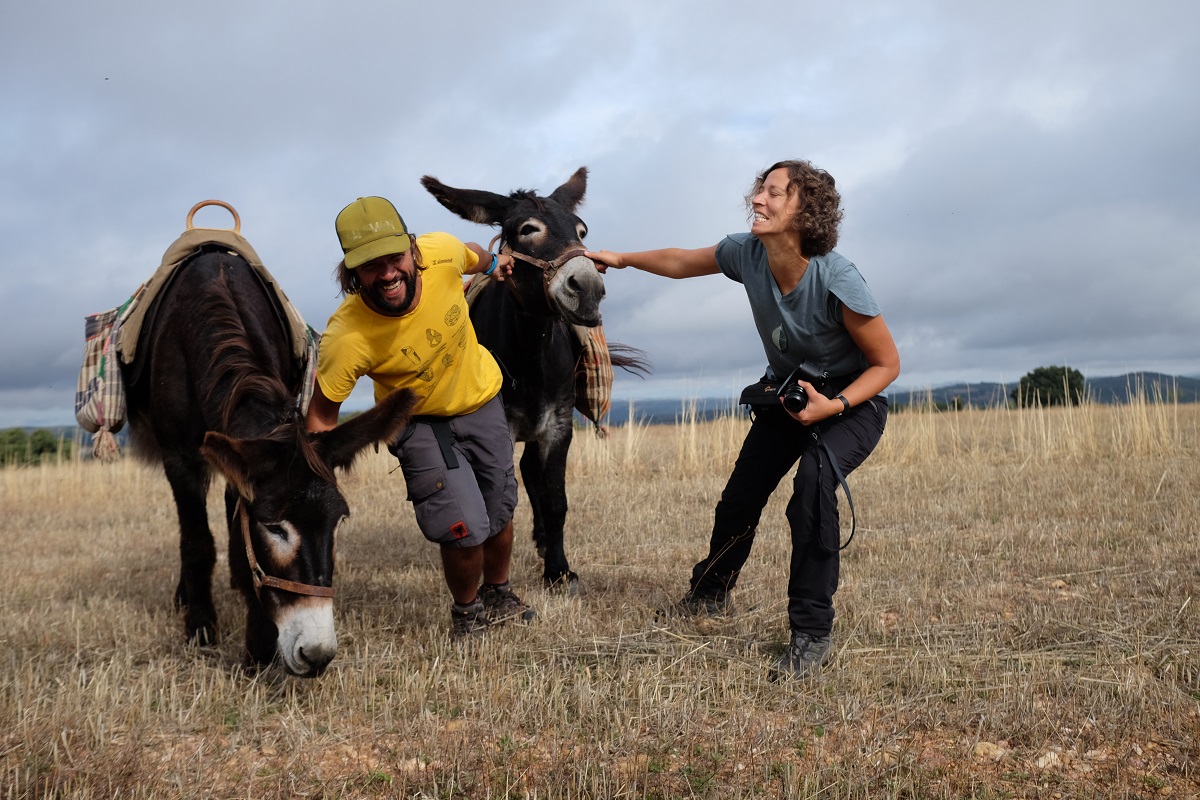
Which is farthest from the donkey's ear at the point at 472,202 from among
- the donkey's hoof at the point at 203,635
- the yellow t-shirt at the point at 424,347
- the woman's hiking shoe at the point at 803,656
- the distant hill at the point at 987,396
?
the distant hill at the point at 987,396

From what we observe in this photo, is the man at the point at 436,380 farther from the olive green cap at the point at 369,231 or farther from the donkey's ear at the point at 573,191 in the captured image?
the donkey's ear at the point at 573,191

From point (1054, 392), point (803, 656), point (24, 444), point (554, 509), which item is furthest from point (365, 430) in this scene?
point (24, 444)

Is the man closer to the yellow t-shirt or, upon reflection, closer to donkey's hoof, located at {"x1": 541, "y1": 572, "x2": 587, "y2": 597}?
the yellow t-shirt

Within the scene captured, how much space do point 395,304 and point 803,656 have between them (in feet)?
7.21

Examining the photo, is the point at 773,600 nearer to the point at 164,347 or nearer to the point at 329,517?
the point at 329,517

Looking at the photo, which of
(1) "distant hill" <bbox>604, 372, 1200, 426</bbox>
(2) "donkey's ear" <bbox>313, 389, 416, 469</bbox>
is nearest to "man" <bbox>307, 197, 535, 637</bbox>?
(2) "donkey's ear" <bbox>313, 389, 416, 469</bbox>

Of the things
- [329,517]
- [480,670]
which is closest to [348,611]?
[480,670]

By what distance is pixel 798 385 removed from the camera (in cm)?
355

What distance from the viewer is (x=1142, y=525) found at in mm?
6137

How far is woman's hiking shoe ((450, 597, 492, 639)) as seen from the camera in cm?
412

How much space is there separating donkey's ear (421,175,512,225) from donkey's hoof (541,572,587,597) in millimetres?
2108

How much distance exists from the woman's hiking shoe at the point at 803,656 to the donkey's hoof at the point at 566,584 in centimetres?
169

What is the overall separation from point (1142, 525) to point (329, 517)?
5652 millimetres

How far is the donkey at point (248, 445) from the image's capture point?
10.3 ft
